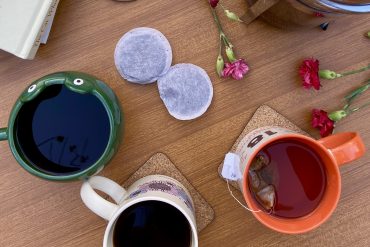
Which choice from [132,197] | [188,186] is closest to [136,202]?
[132,197]

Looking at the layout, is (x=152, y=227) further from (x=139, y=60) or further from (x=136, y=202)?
(x=139, y=60)

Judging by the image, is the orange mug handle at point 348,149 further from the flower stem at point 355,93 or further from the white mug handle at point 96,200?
the white mug handle at point 96,200

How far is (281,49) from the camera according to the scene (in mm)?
604

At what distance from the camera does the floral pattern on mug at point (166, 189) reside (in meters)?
0.53

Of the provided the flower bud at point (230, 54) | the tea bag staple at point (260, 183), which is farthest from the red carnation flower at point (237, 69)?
the tea bag staple at point (260, 183)

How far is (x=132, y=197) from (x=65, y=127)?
0.41 feet

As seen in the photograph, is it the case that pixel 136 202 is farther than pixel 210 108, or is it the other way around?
pixel 210 108

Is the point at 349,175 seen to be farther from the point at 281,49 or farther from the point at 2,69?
the point at 2,69

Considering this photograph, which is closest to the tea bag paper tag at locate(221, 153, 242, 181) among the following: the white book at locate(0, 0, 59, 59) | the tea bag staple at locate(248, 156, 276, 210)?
the tea bag staple at locate(248, 156, 276, 210)

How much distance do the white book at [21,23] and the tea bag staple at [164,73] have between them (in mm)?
101

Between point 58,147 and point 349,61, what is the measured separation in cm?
38

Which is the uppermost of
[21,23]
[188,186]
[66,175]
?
[21,23]

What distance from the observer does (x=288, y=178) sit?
566 mm

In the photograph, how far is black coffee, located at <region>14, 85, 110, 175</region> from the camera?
1.78ft
